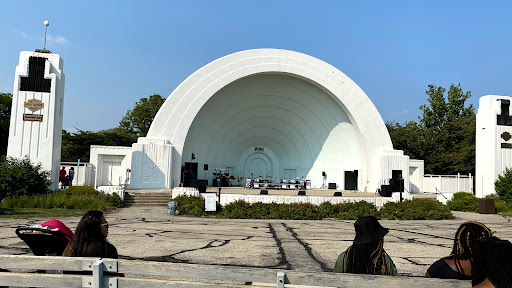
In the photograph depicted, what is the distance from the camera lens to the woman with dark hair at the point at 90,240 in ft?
11.7

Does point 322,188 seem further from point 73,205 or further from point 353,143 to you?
point 73,205

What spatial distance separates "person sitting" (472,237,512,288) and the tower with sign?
19897 millimetres

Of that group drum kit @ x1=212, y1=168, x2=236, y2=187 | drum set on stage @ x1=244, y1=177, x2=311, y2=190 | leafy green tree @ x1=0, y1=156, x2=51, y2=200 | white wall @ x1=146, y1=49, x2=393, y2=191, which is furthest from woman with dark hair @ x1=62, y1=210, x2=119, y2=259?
drum kit @ x1=212, y1=168, x2=236, y2=187

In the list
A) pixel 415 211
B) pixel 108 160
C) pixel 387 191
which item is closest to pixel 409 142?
pixel 387 191

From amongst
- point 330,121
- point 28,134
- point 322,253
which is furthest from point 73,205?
point 330,121

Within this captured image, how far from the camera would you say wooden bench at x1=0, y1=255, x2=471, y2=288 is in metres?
2.84

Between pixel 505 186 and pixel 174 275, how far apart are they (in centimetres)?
2515

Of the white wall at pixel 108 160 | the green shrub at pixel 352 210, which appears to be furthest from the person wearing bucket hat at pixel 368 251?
the white wall at pixel 108 160

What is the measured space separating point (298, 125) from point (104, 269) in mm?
30411

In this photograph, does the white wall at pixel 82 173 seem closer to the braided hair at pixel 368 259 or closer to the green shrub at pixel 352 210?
the green shrub at pixel 352 210

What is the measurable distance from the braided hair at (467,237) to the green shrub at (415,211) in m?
13.3

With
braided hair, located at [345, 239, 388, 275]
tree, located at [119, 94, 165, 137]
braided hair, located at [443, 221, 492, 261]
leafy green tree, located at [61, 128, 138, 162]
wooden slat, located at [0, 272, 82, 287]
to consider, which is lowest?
wooden slat, located at [0, 272, 82, 287]

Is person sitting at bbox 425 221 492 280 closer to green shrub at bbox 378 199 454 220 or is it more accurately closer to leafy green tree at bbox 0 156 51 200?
green shrub at bbox 378 199 454 220

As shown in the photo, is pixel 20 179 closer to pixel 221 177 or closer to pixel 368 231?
pixel 221 177
